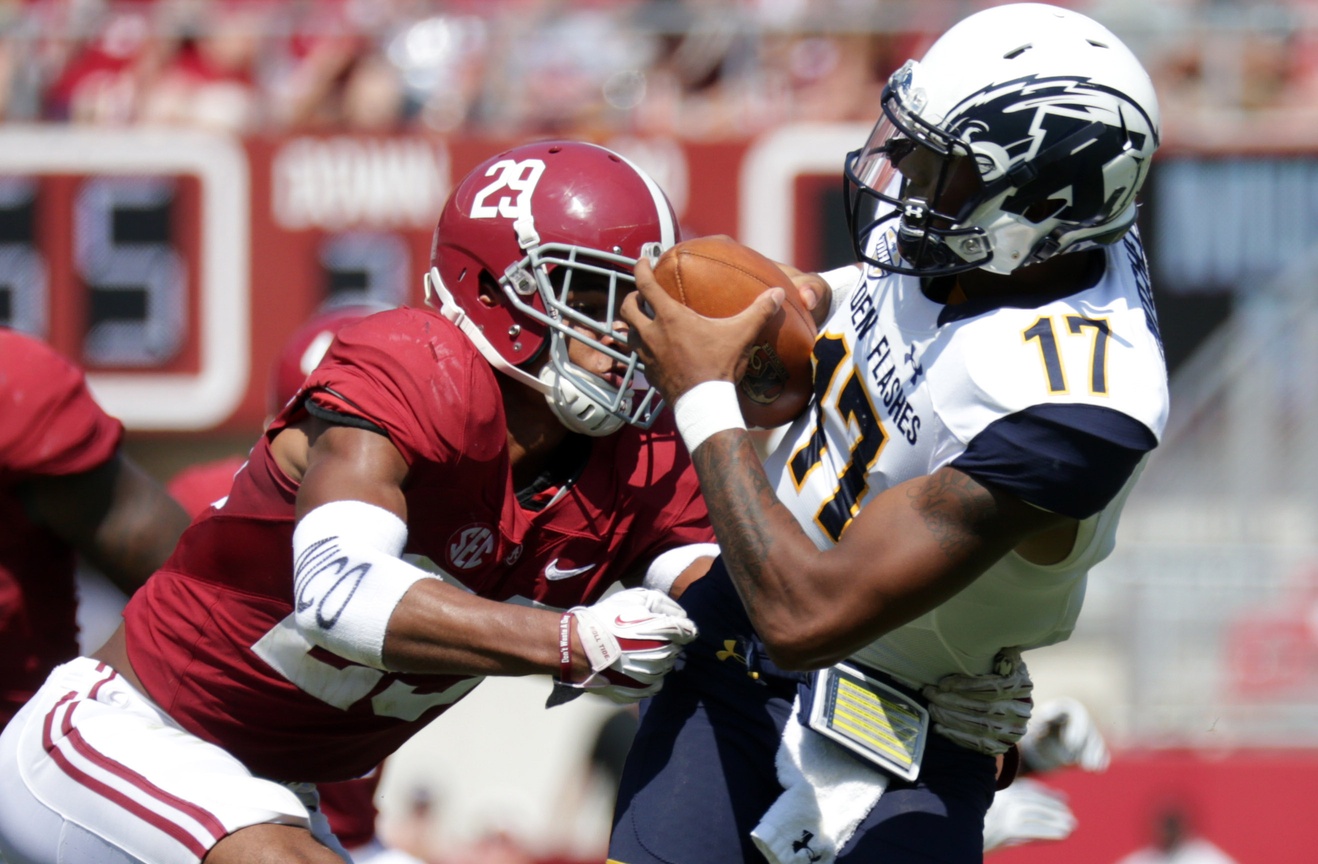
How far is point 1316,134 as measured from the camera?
8266 mm

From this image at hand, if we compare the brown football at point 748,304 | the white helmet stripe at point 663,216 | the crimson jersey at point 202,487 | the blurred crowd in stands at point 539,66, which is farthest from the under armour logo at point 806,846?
the blurred crowd in stands at point 539,66

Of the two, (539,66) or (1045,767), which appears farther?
(539,66)

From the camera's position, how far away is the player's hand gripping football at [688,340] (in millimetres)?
2584

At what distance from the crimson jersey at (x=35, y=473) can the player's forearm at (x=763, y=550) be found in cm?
148

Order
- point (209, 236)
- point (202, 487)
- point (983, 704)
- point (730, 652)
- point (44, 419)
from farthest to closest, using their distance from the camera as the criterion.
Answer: point (209, 236), point (202, 487), point (44, 419), point (730, 652), point (983, 704)

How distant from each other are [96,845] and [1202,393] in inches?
269

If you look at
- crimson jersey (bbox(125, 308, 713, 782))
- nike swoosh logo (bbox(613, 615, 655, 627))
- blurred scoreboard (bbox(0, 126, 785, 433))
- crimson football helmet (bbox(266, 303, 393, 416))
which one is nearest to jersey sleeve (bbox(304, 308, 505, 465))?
crimson jersey (bbox(125, 308, 713, 782))

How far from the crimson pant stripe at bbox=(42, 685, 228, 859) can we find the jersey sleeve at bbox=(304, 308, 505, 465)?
2.27 ft

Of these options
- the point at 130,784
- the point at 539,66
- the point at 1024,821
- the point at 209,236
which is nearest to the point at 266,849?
the point at 130,784

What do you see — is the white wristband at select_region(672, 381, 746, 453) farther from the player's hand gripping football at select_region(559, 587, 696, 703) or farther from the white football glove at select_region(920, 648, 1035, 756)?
the white football glove at select_region(920, 648, 1035, 756)

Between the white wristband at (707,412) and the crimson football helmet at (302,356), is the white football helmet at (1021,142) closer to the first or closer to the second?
the white wristband at (707,412)

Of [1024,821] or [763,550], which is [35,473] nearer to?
[763,550]

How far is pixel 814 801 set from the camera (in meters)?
→ 2.67

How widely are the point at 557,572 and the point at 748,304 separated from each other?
62cm
